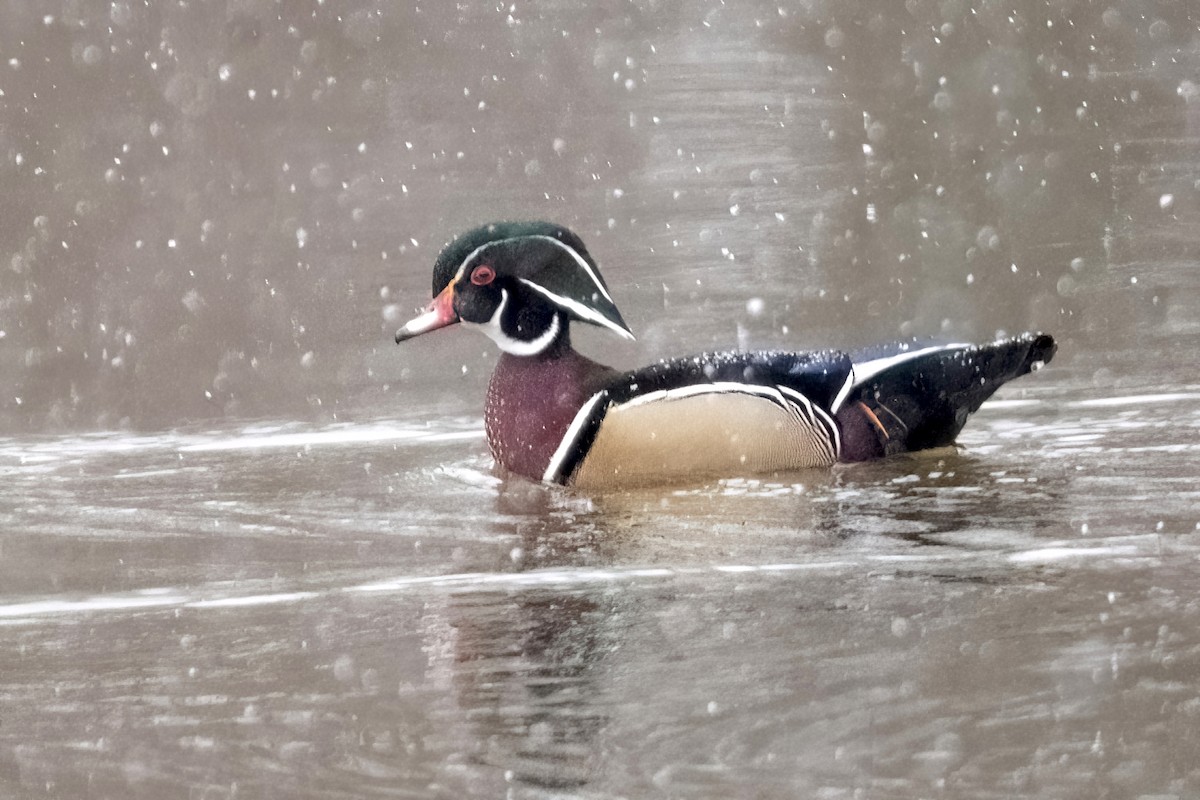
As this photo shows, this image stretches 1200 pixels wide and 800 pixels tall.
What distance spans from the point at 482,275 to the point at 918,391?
121 centimetres

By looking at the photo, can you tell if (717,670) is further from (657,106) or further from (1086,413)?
(657,106)

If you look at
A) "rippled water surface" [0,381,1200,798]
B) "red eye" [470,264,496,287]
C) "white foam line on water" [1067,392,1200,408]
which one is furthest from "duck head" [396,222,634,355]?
"white foam line on water" [1067,392,1200,408]

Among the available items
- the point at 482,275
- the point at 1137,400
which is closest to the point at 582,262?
the point at 482,275

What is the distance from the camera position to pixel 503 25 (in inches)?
322

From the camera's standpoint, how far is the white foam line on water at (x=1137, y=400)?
15.9ft

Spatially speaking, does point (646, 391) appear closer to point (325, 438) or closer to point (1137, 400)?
point (325, 438)

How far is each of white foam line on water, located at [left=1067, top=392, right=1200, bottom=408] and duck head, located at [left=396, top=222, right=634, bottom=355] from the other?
60.3 inches

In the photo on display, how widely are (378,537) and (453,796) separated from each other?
5.05 ft

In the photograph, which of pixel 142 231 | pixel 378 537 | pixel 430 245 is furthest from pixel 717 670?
pixel 142 231

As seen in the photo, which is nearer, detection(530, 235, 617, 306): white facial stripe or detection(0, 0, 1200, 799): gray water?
detection(0, 0, 1200, 799): gray water

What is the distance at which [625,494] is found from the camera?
4.12 m

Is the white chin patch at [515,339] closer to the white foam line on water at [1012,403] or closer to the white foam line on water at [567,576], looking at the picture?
the white foam line on water at [567,576]

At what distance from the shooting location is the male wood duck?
164 inches

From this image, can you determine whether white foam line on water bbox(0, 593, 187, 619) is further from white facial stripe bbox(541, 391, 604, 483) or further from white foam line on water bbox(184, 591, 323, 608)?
white facial stripe bbox(541, 391, 604, 483)
